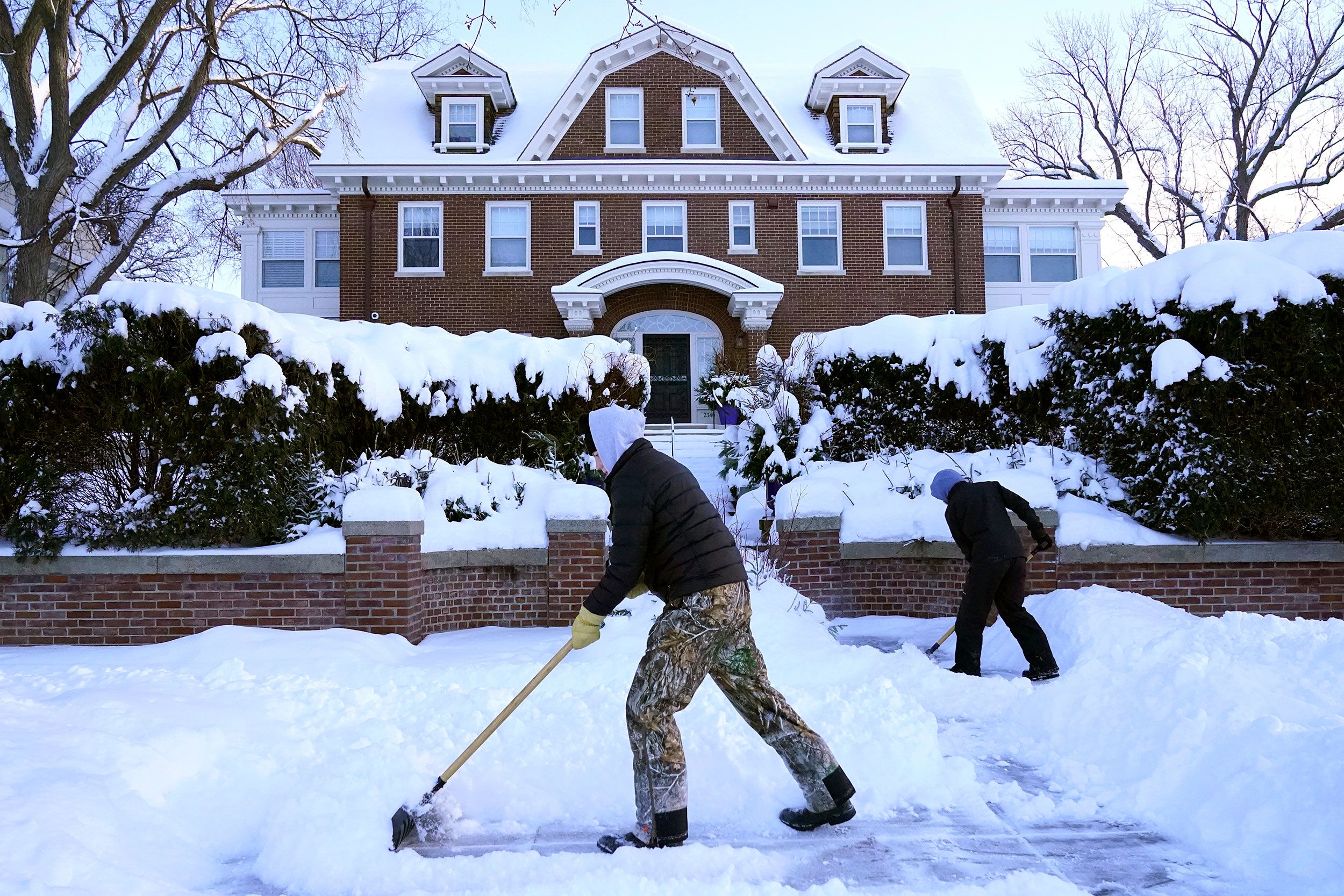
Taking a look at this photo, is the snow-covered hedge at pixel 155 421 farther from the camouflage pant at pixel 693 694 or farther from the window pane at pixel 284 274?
the window pane at pixel 284 274

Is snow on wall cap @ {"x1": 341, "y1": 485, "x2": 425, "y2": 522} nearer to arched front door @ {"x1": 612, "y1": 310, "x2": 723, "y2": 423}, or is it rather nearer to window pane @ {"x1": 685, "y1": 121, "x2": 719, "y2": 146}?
arched front door @ {"x1": 612, "y1": 310, "x2": 723, "y2": 423}

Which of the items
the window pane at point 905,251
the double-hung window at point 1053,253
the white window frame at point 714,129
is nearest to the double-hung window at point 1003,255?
the double-hung window at point 1053,253

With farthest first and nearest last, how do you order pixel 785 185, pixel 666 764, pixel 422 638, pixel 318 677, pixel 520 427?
pixel 785 185, pixel 520 427, pixel 422 638, pixel 318 677, pixel 666 764

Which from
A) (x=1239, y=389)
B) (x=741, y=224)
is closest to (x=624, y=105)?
(x=741, y=224)

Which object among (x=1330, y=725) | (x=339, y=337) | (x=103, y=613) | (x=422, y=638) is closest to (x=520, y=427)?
(x=339, y=337)

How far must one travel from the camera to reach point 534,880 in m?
3.62

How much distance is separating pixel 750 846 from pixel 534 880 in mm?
988

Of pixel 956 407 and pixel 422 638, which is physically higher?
pixel 956 407

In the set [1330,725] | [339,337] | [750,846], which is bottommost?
[750,846]

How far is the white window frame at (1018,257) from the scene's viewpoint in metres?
21.8

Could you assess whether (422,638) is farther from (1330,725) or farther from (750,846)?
(1330,725)

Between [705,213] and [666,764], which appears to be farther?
[705,213]

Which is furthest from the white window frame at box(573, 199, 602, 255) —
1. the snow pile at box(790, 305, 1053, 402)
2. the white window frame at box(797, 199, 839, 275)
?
the snow pile at box(790, 305, 1053, 402)

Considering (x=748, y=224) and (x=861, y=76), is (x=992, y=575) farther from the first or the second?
(x=861, y=76)
